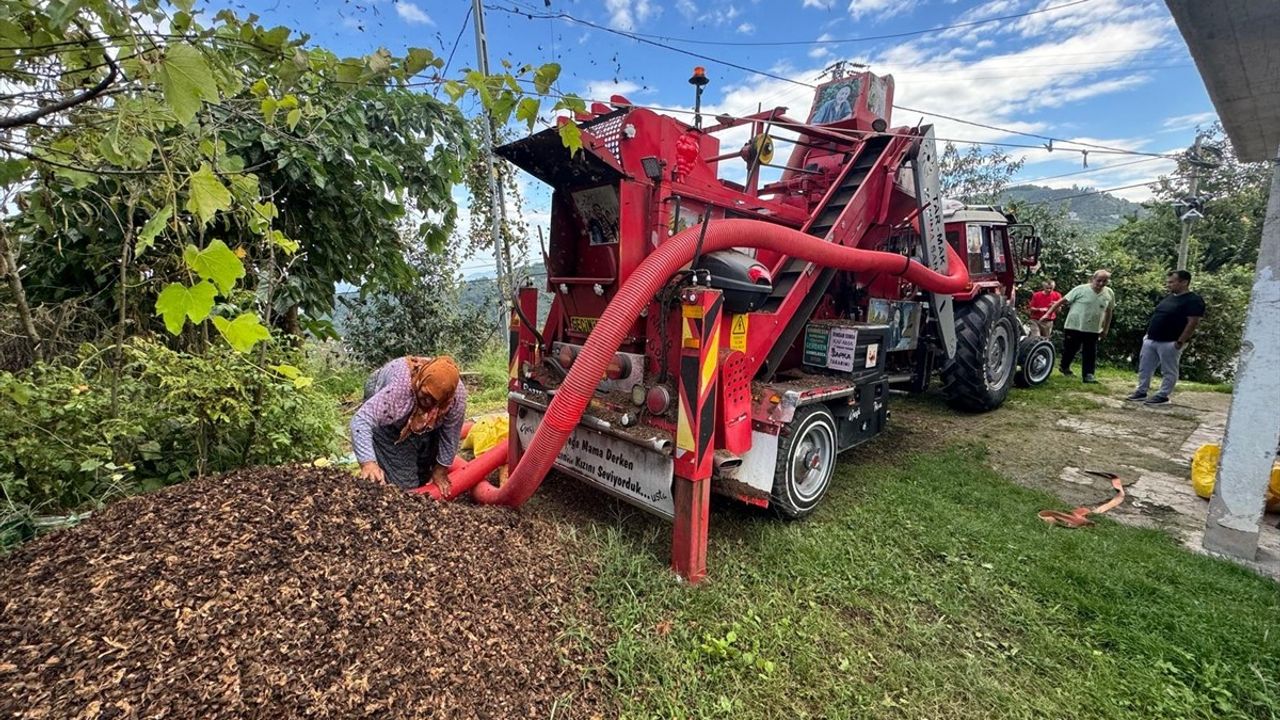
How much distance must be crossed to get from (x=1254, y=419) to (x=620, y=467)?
3.67m

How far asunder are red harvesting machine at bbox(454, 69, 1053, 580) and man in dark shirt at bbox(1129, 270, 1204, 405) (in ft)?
13.8

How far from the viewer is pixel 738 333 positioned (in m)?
2.90

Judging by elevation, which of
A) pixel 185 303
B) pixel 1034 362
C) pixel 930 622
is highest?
pixel 185 303

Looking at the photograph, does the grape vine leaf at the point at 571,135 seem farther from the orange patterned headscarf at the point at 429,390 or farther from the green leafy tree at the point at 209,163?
the orange patterned headscarf at the point at 429,390

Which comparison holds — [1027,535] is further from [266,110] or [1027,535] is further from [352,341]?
[352,341]

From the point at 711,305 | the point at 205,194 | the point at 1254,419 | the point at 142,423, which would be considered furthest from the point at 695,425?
the point at 1254,419

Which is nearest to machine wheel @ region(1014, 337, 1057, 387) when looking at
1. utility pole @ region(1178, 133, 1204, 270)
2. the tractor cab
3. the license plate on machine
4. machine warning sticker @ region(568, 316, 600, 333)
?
the tractor cab

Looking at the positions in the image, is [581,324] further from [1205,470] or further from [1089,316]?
[1089,316]

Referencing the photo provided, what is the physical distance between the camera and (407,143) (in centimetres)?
429

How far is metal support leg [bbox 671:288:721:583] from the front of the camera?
2.55 m

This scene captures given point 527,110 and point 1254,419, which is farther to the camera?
point 1254,419

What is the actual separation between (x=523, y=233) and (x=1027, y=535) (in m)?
8.26

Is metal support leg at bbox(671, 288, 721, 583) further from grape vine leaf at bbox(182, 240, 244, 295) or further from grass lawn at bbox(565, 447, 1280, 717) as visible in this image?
grape vine leaf at bbox(182, 240, 244, 295)

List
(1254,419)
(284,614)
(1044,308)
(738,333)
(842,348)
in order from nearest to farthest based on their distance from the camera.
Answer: (284,614) → (738,333) → (1254,419) → (842,348) → (1044,308)
